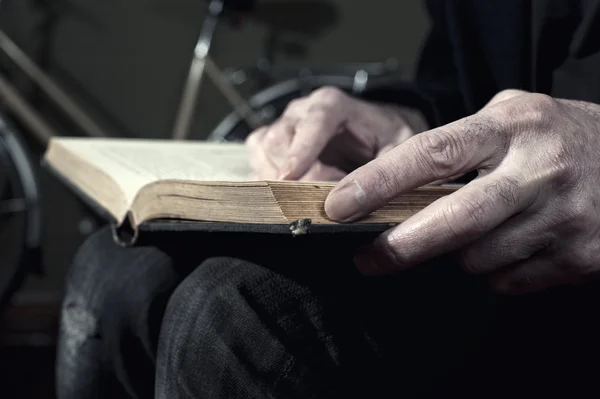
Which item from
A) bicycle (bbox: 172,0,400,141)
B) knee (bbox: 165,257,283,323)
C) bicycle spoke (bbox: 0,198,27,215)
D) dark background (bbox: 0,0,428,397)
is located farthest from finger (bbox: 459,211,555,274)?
dark background (bbox: 0,0,428,397)

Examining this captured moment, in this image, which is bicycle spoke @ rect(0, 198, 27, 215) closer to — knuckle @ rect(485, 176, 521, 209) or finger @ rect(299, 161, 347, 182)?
finger @ rect(299, 161, 347, 182)

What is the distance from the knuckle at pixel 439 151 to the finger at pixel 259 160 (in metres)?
0.17

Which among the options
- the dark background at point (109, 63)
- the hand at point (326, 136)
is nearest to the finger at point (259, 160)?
the hand at point (326, 136)

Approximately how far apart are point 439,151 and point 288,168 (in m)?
0.16

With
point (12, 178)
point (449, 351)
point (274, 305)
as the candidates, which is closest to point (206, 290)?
point (274, 305)

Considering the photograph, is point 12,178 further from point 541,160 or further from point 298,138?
point 541,160

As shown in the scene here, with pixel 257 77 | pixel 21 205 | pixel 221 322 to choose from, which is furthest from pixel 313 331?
pixel 257 77

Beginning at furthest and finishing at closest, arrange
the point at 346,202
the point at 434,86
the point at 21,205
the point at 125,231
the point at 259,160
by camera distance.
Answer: the point at 21,205 < the point at 434,86 < the point at 259,160 < the point at 125,231 < the point at 346,202

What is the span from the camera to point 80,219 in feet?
5.80

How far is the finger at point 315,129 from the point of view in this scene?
46 centimetres

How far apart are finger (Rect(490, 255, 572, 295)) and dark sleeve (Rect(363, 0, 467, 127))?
0.77 ft

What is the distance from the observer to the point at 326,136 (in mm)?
482

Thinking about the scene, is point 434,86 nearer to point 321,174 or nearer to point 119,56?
point 321,174

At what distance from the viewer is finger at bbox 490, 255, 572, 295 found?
35 centimetres
